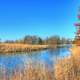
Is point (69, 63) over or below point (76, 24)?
below

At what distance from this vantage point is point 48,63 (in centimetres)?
968

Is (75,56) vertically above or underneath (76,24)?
underneath

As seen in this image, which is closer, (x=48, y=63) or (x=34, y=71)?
(x=34, y=71)

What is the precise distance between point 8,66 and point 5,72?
0.97 meters

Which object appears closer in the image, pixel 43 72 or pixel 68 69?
pixel 43 72

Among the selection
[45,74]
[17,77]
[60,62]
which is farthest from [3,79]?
[60,62]

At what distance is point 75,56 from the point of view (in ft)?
34.6

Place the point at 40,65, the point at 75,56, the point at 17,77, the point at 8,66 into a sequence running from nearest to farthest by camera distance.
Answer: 1. the point at 17,77
2. the point at 40,65
3. the point at 8,66
4. the point at 75,56

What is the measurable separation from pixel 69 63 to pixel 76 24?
121cm

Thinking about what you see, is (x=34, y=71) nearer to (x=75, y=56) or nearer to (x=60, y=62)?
(x=60, y=62)

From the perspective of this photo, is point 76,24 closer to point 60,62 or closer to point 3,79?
point 60,62

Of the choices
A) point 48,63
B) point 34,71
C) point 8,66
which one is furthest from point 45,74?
point 8,66

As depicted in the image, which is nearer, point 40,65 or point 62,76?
point 62,76

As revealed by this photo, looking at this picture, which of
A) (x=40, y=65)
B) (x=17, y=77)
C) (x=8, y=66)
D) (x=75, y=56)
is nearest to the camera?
(x=17, y=77)
